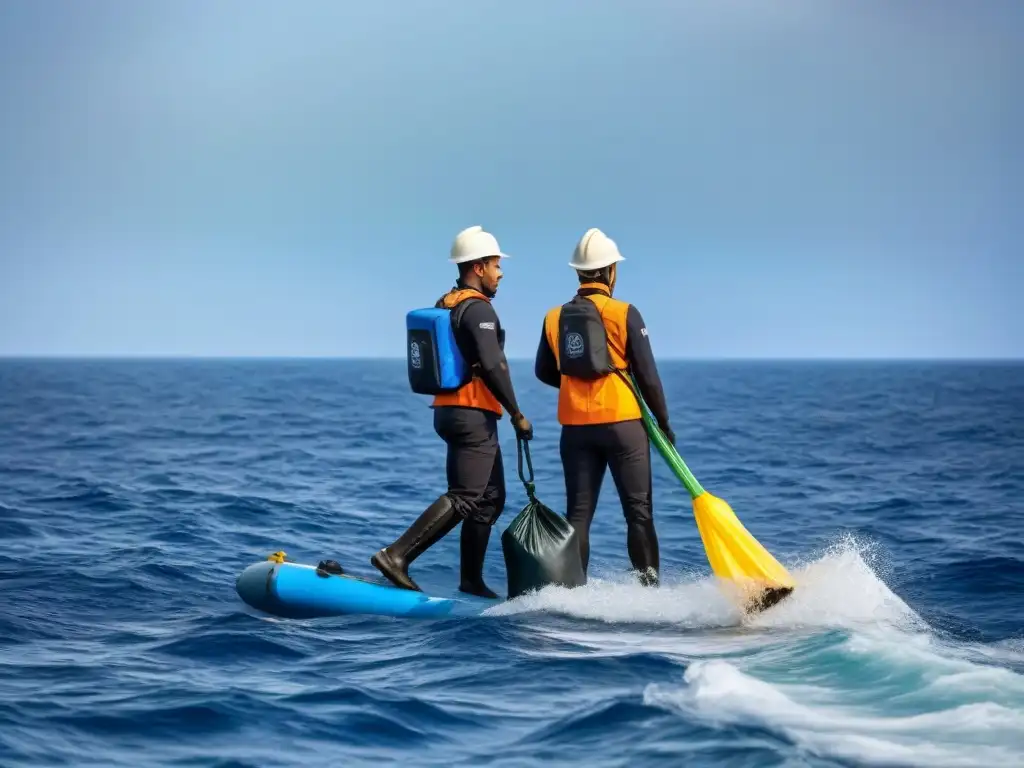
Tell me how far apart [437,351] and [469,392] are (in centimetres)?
40

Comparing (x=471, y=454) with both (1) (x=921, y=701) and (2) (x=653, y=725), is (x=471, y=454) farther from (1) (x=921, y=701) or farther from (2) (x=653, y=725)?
(1) (x=921, y=701)

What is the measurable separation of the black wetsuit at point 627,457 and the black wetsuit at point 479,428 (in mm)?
400

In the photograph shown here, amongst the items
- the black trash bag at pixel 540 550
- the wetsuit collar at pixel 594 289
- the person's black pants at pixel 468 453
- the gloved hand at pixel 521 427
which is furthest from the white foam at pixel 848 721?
the wetsuit collar at pixel 594 289

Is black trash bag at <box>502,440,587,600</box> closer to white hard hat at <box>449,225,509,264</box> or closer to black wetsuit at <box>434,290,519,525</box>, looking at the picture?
black wetsuit at <box>434,290,519,525</box>

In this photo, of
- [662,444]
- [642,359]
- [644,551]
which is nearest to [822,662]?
[644,551]

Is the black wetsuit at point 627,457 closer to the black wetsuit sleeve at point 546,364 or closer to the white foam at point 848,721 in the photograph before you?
the black wetsuit sleeve at point 546,364

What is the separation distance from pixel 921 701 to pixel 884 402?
49.9 m

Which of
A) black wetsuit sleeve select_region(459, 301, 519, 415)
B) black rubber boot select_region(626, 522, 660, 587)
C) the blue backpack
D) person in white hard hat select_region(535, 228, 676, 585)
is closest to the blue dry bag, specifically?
the blue backpack

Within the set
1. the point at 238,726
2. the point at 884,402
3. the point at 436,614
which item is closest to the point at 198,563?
the point at 436,614

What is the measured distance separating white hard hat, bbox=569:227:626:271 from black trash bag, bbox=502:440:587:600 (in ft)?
4.37

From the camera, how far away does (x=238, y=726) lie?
6.39 m

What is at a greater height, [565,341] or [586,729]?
[565,341]

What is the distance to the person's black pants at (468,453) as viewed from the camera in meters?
8.95

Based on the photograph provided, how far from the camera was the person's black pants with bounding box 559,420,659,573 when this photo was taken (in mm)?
8812
